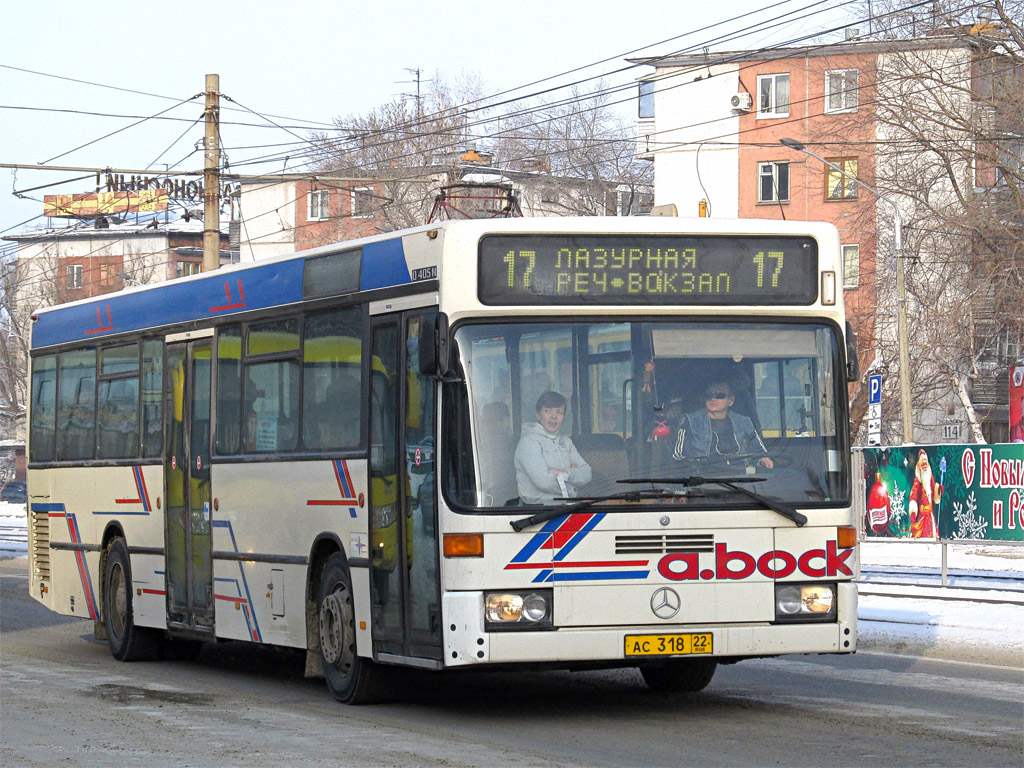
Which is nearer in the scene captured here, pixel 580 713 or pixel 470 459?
pixel 470 459

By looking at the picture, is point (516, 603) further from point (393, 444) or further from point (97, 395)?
point (97, 395)

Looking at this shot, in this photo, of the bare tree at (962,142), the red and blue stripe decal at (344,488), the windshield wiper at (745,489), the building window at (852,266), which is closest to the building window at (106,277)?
the building window at (852,266)

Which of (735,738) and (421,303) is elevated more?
(421,303)

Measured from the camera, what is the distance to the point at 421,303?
9977mm

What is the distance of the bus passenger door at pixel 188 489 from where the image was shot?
13.2 m

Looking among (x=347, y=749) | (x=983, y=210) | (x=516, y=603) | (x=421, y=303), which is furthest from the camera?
(x=983, y=210)

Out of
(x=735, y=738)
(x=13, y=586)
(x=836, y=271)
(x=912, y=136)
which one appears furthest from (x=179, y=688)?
(x=912, y=136)

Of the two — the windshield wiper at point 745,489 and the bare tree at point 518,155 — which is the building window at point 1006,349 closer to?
the bare tree at point 518,155

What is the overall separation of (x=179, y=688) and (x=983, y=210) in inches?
1141

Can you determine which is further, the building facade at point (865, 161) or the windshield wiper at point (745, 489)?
the building facade at point (865, 161)

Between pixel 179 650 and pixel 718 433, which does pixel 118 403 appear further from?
pixel 718 433

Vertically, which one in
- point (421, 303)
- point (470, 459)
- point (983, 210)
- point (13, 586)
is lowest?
point (13, 586)

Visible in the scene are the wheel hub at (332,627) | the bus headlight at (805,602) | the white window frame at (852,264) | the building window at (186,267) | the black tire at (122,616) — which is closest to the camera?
the bus headlight at (805,602)

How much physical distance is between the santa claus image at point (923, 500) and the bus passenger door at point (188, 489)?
10199 mm
